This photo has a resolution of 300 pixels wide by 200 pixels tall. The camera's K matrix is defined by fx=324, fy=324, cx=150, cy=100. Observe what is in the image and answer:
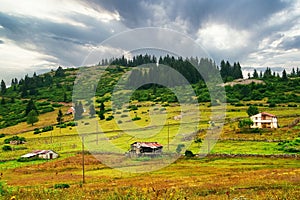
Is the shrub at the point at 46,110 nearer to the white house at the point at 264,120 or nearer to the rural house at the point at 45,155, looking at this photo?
the rural house at the point at 45,155

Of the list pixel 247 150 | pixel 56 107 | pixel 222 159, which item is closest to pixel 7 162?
pixel 222 159

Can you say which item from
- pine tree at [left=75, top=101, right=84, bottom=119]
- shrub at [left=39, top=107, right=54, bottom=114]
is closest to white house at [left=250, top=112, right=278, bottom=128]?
pine tree at [left=75, top=101, right=84, bottom=119]

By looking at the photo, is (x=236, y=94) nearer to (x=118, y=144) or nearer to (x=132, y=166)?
(x=118, y=144)

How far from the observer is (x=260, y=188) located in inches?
1118

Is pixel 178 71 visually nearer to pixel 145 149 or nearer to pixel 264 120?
pixel 264 120

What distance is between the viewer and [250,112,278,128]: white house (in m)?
93.3

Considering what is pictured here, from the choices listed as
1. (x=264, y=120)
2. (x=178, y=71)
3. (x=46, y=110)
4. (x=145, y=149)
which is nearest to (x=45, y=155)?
(x=145, y=149)

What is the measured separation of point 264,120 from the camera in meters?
94.1

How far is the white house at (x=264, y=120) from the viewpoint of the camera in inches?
3673

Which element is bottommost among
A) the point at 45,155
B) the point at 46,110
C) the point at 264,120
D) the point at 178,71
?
the point at 45,155

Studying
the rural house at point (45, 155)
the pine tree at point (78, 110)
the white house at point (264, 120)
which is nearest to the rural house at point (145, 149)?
the rural house at point (45, 155)

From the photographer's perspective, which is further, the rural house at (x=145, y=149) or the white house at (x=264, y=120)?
the white house at (x=264, y=120)

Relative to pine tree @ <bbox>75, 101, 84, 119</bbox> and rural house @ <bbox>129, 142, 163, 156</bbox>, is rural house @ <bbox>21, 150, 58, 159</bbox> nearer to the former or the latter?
rural house @ <bbox>129, 142, 163, 156</bbox>

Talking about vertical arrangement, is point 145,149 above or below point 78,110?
below
